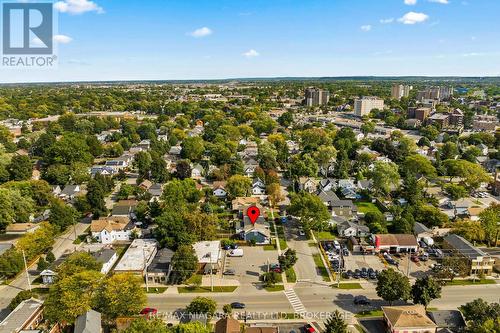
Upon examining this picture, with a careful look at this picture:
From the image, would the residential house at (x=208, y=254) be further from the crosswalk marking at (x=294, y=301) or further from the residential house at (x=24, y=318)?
the residential house at (x=24, y=318)

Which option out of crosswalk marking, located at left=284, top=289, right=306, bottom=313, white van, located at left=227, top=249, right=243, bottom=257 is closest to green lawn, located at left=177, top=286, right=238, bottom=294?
crosswalk marking, located at left=284, top=289, right=306, bottom=313

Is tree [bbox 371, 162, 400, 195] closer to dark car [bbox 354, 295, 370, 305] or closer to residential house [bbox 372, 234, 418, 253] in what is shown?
residential house [bbox 372, 234, 418, 253]

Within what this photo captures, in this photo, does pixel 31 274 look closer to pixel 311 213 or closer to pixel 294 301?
pixel 294 301

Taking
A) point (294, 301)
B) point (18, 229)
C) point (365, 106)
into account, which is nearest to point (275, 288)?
point (294, 301)

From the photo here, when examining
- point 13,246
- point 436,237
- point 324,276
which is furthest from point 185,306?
point 436,237

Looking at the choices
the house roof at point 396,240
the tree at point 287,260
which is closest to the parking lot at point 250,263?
the tree at point 287,260
